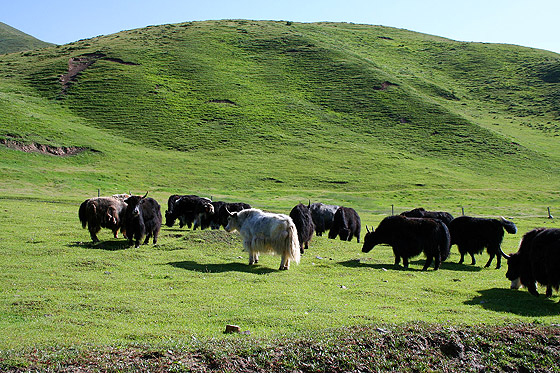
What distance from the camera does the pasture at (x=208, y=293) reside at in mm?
7824

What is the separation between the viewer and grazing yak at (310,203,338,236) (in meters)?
23.5

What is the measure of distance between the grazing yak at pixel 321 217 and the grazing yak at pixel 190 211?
4.65 metres

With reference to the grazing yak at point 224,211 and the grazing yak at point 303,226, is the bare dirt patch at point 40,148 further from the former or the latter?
the grazing yak at point 303,226

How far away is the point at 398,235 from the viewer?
14.4 meters

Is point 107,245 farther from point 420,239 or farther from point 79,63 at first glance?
point 79,63

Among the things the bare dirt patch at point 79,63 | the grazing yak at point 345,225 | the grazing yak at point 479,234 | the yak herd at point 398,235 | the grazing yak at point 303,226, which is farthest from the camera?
the bare dirt patch at point 79,63

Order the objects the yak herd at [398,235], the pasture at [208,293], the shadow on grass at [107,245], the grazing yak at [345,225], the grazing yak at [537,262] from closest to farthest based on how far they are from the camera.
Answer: the pasture at [208,293]
the grazing yak at [537,262]
the yak herd at [398,235]
the shadow on grass at [107,245]
the grazing yak at [345,225]

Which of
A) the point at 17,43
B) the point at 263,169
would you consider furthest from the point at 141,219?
the point at 17,43

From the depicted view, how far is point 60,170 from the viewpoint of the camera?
45.7 metres

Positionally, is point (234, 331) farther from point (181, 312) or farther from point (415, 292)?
point (415, 292)

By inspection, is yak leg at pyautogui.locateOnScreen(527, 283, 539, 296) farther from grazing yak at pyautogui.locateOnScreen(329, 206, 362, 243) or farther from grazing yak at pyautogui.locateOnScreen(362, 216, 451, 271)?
grazing yak at pyautogui.locateOnScreen(329, 206, 362, 243)

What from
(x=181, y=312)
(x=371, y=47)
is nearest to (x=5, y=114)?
(x=181, y=312)

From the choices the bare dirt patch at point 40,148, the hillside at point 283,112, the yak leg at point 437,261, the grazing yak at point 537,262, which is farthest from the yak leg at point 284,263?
the bare dirt patch at point 40,148

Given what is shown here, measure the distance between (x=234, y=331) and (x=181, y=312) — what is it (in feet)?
4.75
